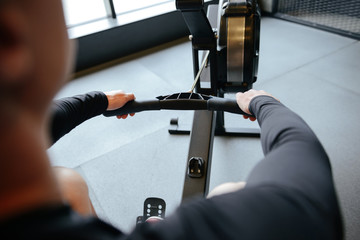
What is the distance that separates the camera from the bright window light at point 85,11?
11.3 feet

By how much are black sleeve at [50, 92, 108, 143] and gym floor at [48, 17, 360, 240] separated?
555 mm

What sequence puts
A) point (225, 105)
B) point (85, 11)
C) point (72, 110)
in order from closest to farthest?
point (72, 110)
point (225, 105)
point (85, 11)

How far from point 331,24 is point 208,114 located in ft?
9.04

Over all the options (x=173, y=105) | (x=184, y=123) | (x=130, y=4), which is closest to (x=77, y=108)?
(x=173, y=105)

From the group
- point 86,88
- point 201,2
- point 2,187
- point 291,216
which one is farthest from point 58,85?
point 86,88

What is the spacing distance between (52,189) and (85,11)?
3.56 m

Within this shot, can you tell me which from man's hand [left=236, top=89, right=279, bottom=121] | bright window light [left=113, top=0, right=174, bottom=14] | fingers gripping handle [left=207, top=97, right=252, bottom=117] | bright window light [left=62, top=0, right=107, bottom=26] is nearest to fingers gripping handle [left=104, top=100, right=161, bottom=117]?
fingers gripping handle [left=207, top=97, right=252, bottom=117]

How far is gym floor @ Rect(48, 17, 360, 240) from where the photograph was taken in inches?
73.2

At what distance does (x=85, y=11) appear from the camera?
3535 millimetres

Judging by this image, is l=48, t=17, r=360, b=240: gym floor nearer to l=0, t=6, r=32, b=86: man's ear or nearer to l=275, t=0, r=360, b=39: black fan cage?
l=275, t=0, r=360, b=39: black fan cage

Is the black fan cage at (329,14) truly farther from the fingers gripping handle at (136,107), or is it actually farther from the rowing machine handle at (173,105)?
the fingers gripping handle at (136,107)

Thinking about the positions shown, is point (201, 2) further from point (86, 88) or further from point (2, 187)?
point (86, 88)

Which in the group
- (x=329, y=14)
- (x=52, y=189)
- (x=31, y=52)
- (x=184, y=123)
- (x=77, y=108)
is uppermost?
(x=31, y=52)

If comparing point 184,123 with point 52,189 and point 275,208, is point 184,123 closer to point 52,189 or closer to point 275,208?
point 275,208
